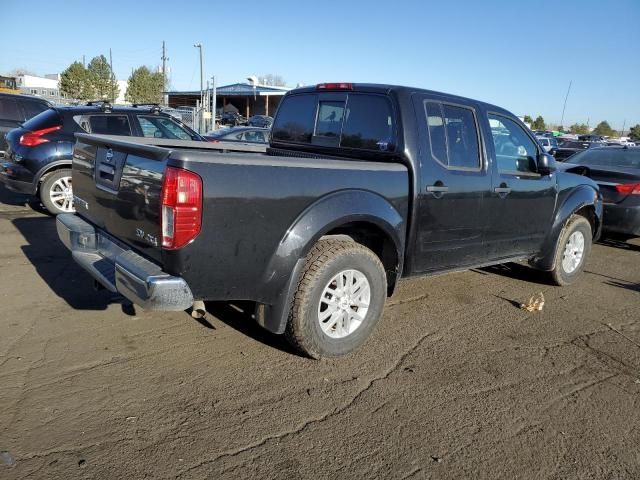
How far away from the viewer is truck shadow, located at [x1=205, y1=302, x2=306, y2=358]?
392 cm

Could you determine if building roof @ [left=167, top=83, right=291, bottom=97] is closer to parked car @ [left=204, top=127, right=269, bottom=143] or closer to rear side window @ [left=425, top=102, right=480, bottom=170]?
parked car @ [left=204, top=127, right=269, bottom=143]

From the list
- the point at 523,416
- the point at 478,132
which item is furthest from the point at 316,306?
the point at 478,132

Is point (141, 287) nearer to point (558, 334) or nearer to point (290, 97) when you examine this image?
point (290, 97)

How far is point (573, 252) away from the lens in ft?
19.5

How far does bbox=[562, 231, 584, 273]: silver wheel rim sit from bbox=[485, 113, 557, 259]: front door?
1.90 ft

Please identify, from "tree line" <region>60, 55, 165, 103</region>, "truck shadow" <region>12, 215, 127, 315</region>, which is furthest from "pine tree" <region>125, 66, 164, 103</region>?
"truck shadow" <region>12, 215, 127, 315</region>

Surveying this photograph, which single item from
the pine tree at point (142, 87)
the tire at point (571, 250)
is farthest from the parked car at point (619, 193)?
the pine tree at point (142, 87)

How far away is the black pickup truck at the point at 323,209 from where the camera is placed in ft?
9.75

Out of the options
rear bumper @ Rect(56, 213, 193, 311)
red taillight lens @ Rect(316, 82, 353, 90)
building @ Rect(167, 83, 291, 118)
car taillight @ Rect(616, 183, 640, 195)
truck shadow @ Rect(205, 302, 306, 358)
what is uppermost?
building @ Rect(167, 83, 291, 118)

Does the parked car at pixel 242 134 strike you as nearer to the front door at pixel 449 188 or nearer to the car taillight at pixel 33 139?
the car taillight at pixel 33 139

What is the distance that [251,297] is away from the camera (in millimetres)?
3244

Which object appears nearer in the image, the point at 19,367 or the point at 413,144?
the point at 19,367

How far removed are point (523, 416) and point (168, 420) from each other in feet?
6.87

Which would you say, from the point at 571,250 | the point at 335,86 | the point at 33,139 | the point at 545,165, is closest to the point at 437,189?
the point at 335,86
